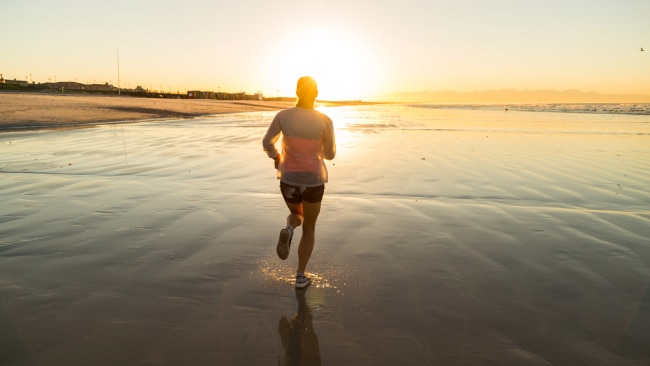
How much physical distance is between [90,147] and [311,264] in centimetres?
1205

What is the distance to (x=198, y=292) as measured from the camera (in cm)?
384

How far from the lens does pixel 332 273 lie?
4.36 m

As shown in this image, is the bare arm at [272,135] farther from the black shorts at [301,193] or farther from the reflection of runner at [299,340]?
the reflection of runner at [299,340]

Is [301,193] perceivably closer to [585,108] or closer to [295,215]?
[295,215]

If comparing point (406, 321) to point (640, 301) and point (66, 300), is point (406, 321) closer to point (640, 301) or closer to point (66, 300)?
point (640, 301)

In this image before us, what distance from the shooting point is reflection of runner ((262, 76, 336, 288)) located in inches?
162

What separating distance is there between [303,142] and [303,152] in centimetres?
10

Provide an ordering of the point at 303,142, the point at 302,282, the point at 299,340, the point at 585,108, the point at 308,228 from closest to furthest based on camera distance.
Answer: the point at 299,340 < the point at 302,282 < the point at 303,142 < the point at 308,228 < the point at 585,108

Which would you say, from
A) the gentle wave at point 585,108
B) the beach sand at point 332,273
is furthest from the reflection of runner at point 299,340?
the gentle wave at point 585,108

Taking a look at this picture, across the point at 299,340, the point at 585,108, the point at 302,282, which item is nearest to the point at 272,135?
the point at 302,282

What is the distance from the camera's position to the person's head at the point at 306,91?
4.15m

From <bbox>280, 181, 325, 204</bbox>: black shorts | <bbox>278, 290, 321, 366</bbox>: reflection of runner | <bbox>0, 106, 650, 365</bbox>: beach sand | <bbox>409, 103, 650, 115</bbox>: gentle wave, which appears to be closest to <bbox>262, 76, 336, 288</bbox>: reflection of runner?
<bbox>280, 181, 325, 204</bbox>: black shorts

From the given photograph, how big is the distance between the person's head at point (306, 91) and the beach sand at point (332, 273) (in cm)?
181

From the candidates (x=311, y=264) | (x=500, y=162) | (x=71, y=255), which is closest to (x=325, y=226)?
(x=311, y=264)
